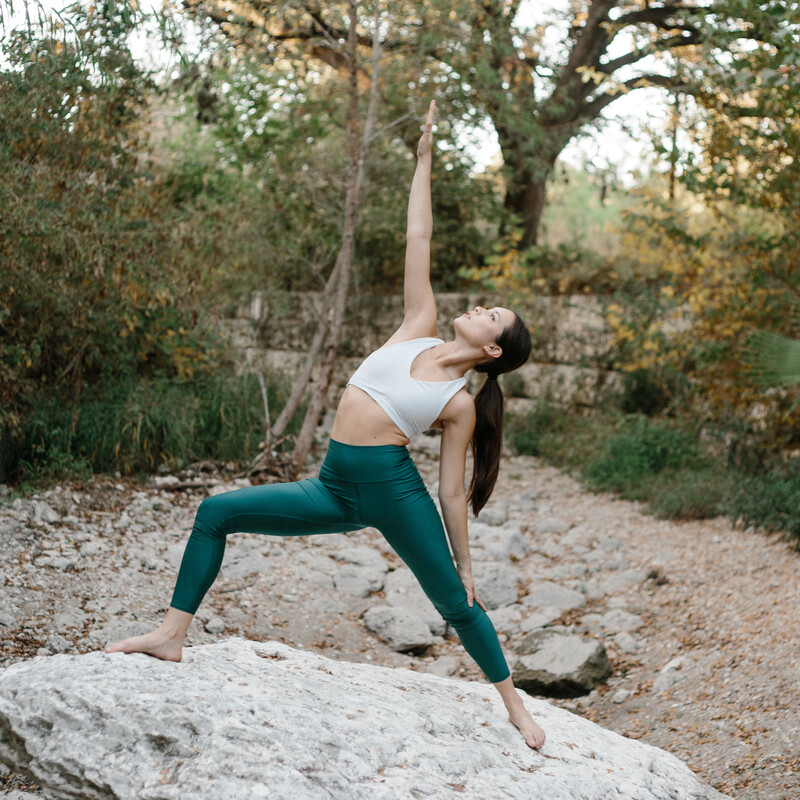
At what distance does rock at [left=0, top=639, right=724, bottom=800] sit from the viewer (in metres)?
2.12

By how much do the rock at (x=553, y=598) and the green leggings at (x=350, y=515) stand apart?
8.02 ft

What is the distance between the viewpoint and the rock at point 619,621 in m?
4.55

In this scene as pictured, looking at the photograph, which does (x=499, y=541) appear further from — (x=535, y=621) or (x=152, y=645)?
(x=152, y=645)

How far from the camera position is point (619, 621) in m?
4.62

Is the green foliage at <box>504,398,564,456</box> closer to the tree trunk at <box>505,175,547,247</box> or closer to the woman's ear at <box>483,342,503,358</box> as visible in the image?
the tree trunk at <box>505,175,547,247</box>

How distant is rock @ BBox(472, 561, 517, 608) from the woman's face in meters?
2.59

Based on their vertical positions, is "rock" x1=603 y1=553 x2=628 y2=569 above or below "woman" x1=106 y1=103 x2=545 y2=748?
below

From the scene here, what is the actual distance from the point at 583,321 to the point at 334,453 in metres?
6.44

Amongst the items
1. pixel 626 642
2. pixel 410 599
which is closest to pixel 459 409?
pixel 626 642

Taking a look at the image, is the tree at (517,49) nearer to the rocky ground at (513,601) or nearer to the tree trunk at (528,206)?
the tree trunk at (528,206)

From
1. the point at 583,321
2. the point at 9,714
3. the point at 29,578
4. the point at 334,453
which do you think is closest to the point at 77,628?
the point at 29,578

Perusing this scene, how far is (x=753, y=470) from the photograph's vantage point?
20.8ft

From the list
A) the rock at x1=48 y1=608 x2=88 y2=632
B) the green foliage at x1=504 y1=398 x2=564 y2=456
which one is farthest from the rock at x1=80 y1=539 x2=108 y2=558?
the green foliage at x1=504 y1=398 x2=564 y2=456

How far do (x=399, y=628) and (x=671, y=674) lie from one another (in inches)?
55.8
